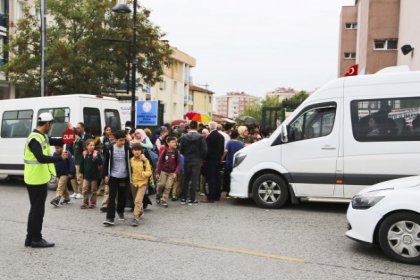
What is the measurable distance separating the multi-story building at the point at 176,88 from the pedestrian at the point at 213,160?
40.9 meters

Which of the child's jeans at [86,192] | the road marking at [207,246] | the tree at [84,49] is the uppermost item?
the tree at [84,49]

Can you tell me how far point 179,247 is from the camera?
6.28m

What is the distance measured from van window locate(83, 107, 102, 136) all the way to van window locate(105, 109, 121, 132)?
33 cm

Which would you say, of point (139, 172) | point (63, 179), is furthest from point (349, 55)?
point (139, 172)

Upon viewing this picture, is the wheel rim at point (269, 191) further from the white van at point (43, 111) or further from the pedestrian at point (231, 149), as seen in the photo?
the white van at point (43, 111)

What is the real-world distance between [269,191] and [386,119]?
8.71ft

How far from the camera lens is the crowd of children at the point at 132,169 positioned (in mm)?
7844

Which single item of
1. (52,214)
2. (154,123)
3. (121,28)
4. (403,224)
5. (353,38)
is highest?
(353,38)

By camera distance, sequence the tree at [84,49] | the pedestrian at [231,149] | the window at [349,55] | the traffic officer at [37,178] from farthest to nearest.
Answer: the window at [349,55]
the tree at [84,49]
the pedestrian at [231,149]
the traffic officer at [37,178]

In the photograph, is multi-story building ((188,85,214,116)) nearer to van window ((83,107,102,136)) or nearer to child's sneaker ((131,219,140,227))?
van window ((83,107,102,136))

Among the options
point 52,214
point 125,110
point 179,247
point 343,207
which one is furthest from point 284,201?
point 125,110

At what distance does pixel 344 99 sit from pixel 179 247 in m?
4.36

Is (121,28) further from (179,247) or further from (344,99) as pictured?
(179,247)

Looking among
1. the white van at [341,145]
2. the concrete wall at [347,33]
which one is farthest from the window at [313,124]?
the concrete wall at [347,33]
